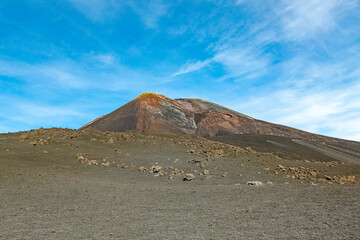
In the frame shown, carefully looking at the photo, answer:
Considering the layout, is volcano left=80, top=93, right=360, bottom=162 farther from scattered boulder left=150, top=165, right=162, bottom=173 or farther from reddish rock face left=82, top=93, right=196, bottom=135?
scattered boulder left=150, top=165, right=162, bottom=173

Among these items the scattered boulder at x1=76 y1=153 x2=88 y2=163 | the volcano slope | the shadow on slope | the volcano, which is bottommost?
the volcano slope

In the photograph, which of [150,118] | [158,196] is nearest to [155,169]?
[158,196]

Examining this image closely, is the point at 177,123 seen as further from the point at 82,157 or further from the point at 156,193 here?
the point at 156,193

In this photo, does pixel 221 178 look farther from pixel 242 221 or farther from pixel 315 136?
pixel 315 136

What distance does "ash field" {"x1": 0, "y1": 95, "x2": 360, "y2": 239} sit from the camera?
7.23 metres

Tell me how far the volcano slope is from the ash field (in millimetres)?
33

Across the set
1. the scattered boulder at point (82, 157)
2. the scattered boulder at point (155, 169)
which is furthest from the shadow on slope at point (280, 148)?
the scattered boulder at point (82, 157)

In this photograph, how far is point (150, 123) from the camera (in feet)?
223

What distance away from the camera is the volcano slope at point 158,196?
7.17 metres

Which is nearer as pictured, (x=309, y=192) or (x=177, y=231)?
(x=177, y=231)

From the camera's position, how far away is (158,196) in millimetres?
11820

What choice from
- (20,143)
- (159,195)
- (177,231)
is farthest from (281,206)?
(20,143)

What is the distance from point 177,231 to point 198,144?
1993 cm

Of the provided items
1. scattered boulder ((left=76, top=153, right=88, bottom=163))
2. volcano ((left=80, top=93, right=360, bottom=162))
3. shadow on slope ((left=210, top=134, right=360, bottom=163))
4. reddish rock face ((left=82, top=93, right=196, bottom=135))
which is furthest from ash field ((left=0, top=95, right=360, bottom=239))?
volcano ((left=80, top=93, right=360, bottom=162))
